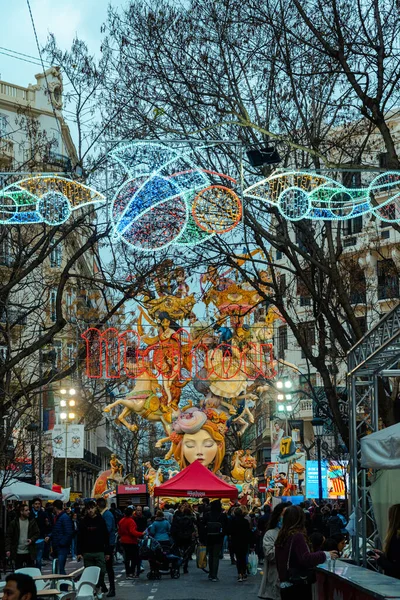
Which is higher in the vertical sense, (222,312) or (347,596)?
(222,312)

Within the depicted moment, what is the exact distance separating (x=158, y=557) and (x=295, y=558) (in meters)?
14.5

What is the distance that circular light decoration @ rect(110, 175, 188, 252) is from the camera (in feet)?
55.3

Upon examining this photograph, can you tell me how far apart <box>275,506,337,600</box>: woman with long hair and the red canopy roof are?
20.7 metres

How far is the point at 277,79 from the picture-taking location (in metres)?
21.5

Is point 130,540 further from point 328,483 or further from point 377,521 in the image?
point 328,483

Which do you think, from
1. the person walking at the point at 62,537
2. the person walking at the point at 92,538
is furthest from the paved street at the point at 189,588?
the person walking at the point at 92,538

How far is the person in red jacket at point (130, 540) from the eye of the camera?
2430 centimetres

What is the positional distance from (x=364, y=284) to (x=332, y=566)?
1909 centimetres

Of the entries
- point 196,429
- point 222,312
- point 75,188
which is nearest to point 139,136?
point 75,188

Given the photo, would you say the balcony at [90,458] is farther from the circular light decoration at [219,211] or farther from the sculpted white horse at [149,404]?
the circular light decoration at [219,211]

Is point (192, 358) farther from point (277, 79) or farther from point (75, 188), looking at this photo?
point (75, 188)

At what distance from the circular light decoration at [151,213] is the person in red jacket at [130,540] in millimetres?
7276

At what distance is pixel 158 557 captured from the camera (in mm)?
25156

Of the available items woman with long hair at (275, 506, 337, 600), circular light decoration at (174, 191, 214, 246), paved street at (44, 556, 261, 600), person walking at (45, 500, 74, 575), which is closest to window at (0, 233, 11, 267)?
circular light decoration at (174, 191, 214, 246)
